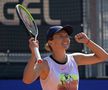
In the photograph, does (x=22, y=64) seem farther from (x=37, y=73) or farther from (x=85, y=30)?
(x=37, y=73)

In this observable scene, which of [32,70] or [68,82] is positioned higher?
[32,70]

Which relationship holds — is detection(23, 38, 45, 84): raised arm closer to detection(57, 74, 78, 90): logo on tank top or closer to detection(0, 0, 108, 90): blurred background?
detection(57, 74, 78, 90): logo on tank top

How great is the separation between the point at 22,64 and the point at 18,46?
11.0 inches

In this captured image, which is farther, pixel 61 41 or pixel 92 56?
pixel 92 56

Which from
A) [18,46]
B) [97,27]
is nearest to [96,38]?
[97,27]

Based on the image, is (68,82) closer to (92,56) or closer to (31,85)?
(92,56)

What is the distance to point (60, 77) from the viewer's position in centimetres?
395

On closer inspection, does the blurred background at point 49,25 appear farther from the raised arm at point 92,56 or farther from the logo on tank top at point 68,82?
the logo on tank top at point 68,82

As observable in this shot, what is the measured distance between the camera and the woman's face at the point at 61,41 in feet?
13.2

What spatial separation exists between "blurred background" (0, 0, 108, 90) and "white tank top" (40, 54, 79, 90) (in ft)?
8.92

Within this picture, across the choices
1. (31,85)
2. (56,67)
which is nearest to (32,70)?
(56,67)

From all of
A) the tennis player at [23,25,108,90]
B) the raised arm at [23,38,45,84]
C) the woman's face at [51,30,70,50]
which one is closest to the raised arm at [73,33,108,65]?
the tennis player at [23,25,108,90]

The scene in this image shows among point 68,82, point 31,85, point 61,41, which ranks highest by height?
point 61,41

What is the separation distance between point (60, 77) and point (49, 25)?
2939 mm
